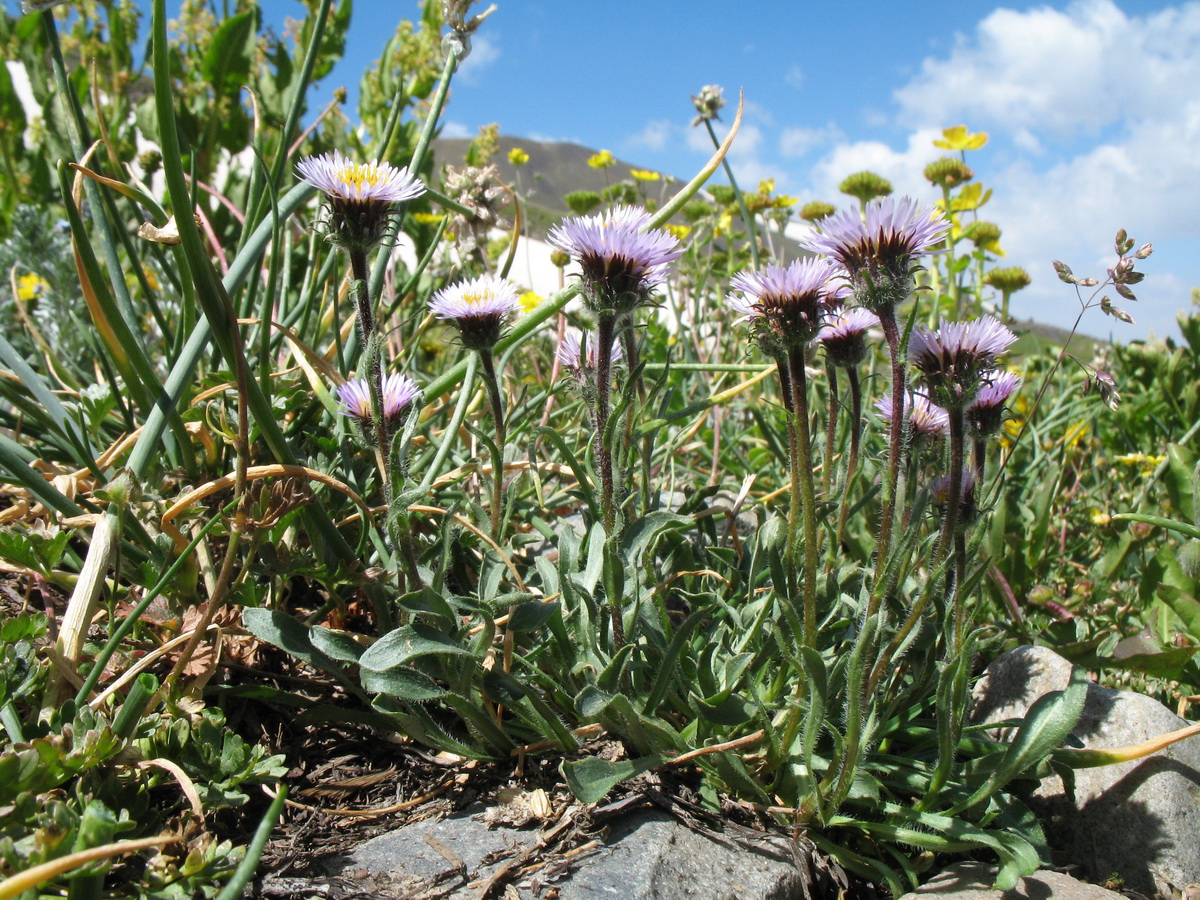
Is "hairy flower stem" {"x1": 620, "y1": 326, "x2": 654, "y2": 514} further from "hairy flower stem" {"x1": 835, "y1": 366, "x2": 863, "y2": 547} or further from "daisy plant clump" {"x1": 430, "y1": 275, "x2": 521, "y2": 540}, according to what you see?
"hairy flower stem" {"x1": 835, "y1": 366, "x2": 863, "y2": 547}

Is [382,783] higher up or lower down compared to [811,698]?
lower down

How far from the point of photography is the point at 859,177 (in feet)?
11.1

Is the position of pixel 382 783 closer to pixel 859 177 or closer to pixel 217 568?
pixel 217 568

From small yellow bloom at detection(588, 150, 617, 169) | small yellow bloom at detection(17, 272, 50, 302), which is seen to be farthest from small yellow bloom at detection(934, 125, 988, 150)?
small yellow bloom at detection(17, 272, 50, 302)

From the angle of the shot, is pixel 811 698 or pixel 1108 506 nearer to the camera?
pixel 811 698

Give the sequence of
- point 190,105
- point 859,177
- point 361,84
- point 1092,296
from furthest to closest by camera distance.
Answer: point 361,84, point 190,105, point 859,177, point 1092,296

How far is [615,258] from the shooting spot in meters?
1.27

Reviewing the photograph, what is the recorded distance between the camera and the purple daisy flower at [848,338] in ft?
4.84

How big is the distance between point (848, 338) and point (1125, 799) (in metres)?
1.00

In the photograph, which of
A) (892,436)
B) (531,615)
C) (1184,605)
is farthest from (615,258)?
(1184,605)

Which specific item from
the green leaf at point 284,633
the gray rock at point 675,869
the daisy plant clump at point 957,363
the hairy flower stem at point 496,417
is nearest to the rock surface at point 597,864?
the gray rock at point 675,869

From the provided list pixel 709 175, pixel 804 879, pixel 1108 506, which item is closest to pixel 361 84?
pixel 709 175

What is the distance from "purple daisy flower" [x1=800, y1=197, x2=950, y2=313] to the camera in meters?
1.16

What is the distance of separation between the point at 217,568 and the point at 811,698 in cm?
116
